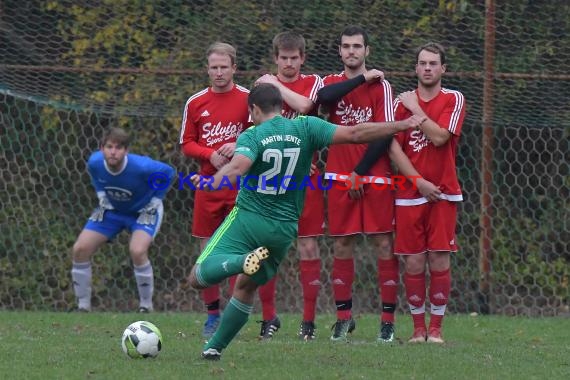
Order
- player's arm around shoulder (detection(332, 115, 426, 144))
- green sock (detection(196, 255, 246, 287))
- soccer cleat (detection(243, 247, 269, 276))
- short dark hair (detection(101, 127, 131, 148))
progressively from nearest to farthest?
soccer cleat (detection(243, 247, 269, 276))
green sock (detection(196, 255, 246, 287))
player's arm around shoulder (detection(332, 115, 426, 144))
short dark hair (detection(101, 127, 131, 148))

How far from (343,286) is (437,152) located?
1061 mm

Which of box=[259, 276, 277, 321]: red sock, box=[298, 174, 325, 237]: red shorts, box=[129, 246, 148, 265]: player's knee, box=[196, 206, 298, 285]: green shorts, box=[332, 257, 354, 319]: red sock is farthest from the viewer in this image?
box=[129, 246, 148, 265]: player's knee

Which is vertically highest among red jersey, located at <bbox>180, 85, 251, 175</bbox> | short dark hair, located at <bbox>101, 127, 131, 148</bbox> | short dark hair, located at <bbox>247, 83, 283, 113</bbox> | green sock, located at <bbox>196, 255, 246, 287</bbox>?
short dark hair, located at <bbox>247, 83, 283, 113</bbox>

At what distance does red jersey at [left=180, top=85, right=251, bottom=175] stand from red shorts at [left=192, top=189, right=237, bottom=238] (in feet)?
0.51

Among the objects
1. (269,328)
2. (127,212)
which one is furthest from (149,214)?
(269,328)

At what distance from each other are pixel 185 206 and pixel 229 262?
4939 mm

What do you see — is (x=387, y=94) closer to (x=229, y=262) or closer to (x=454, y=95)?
(x=454, y=95)

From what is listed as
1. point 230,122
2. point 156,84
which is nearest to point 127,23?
point 156,84

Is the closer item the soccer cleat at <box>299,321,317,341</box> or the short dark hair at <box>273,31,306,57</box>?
the short dark hair at <box>273,31,306,57</box>

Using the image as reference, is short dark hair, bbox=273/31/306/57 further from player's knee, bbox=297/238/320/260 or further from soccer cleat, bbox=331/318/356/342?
soccer cleat, bbox=331/318/356/342

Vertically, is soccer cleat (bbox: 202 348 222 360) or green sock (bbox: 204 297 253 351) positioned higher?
green sock (bbox: 204 297 253 351)

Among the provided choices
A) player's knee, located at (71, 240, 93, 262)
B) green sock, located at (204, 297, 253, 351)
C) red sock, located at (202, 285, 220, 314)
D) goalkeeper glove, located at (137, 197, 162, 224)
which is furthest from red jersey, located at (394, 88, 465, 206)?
player's knee, located at (71, 240, 93, 262)

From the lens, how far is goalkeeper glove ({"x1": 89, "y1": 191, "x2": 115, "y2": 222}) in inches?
395


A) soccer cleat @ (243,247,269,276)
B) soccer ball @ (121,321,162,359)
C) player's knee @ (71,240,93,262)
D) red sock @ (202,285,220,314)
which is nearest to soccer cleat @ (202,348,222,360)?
soccer ball @ (121,321,162,359)
